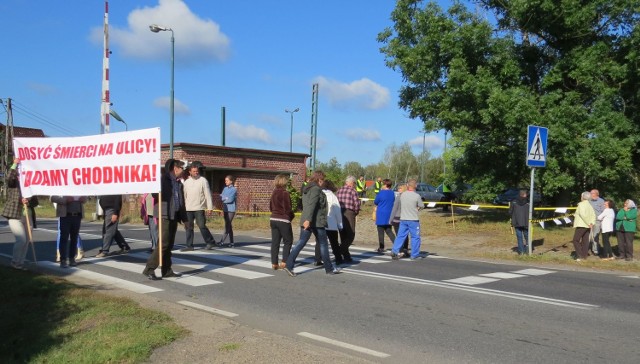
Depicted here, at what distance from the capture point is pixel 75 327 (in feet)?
18.7

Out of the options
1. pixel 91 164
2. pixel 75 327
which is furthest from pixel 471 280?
pixel 91 164

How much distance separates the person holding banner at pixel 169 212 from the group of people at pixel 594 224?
8601 mm

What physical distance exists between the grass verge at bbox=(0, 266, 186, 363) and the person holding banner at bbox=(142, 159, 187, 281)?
4.94ft

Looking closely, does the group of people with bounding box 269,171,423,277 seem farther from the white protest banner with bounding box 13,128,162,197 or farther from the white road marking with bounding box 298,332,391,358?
the white road marking with bounding box 298,332,391,358

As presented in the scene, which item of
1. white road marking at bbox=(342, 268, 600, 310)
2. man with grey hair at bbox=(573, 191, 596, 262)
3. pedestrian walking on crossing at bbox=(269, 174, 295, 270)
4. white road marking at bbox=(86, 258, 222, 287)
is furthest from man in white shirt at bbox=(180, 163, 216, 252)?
man with grey hair at bbox=(573, 191, 596, 262)

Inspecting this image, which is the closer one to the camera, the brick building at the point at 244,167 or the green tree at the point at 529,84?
the green tree at the point at 529,84

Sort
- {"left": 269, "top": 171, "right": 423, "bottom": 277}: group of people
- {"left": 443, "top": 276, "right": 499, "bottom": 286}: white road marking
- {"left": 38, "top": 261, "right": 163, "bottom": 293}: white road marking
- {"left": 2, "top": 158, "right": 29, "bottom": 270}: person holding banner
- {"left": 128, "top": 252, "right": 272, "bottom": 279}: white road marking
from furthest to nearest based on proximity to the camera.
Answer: {"left": 269, "top": 171, "right": 423, "bottom": 277}: group of people
{"left": 128, "top": 252, "right": 272, "bottom": 279}: white road marking
{"left": 443, "top": 276, "right": 499, "bottom": 286}: white road marking
{"left": 2, "top": 158, "right": 29, "bottom": 270}: person holding banner
{"left": 38, "top": 261, "right": 163, "bottom": 293}: white road marking

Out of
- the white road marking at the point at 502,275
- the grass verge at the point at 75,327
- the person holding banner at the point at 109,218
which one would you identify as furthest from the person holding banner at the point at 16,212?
the white road marking at the point at 502,275

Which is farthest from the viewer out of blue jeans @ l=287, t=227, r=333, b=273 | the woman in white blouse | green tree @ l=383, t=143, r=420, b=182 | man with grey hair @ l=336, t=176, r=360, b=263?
green tree @ l=383, t=143, r=420, b=182

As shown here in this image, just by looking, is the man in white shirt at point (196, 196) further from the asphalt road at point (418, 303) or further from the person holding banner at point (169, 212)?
the person holding banner at point (169, 212)

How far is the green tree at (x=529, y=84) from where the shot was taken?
58.4 ft

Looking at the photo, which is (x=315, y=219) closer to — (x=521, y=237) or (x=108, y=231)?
(x=108, y=231)

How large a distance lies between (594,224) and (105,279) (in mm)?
11011

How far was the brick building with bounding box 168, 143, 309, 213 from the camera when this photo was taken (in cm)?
3006
